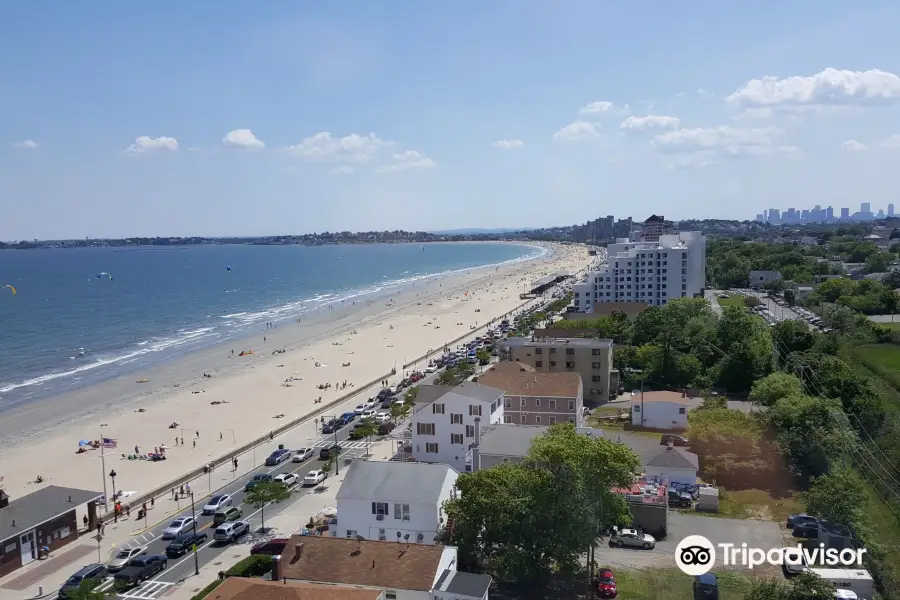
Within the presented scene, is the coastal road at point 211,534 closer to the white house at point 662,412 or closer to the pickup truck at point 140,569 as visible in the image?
the pickup truck at point 140,569

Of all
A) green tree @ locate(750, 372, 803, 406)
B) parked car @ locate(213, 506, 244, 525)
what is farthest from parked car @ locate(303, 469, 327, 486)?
green tree @ locate(750, 372, 803, 406)

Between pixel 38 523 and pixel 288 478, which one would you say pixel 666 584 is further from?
pixel 38 523

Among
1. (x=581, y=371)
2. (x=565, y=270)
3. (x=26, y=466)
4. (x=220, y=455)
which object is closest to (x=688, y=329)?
(x=581, y=371)

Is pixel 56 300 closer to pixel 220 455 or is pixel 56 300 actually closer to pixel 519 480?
pixel 220 455

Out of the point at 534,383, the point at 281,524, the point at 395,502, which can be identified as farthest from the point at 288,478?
the point at 534,383

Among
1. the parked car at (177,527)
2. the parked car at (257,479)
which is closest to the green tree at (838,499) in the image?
the parked car at (257,479)

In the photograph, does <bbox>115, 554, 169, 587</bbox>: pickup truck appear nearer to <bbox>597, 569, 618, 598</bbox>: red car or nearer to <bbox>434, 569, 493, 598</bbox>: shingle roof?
<bbox>434, 569, 493, 598</bbox>: shingle roof

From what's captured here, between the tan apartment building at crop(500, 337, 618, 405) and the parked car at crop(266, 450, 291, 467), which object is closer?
the parked car at crop(266, 450, 291, 467)
